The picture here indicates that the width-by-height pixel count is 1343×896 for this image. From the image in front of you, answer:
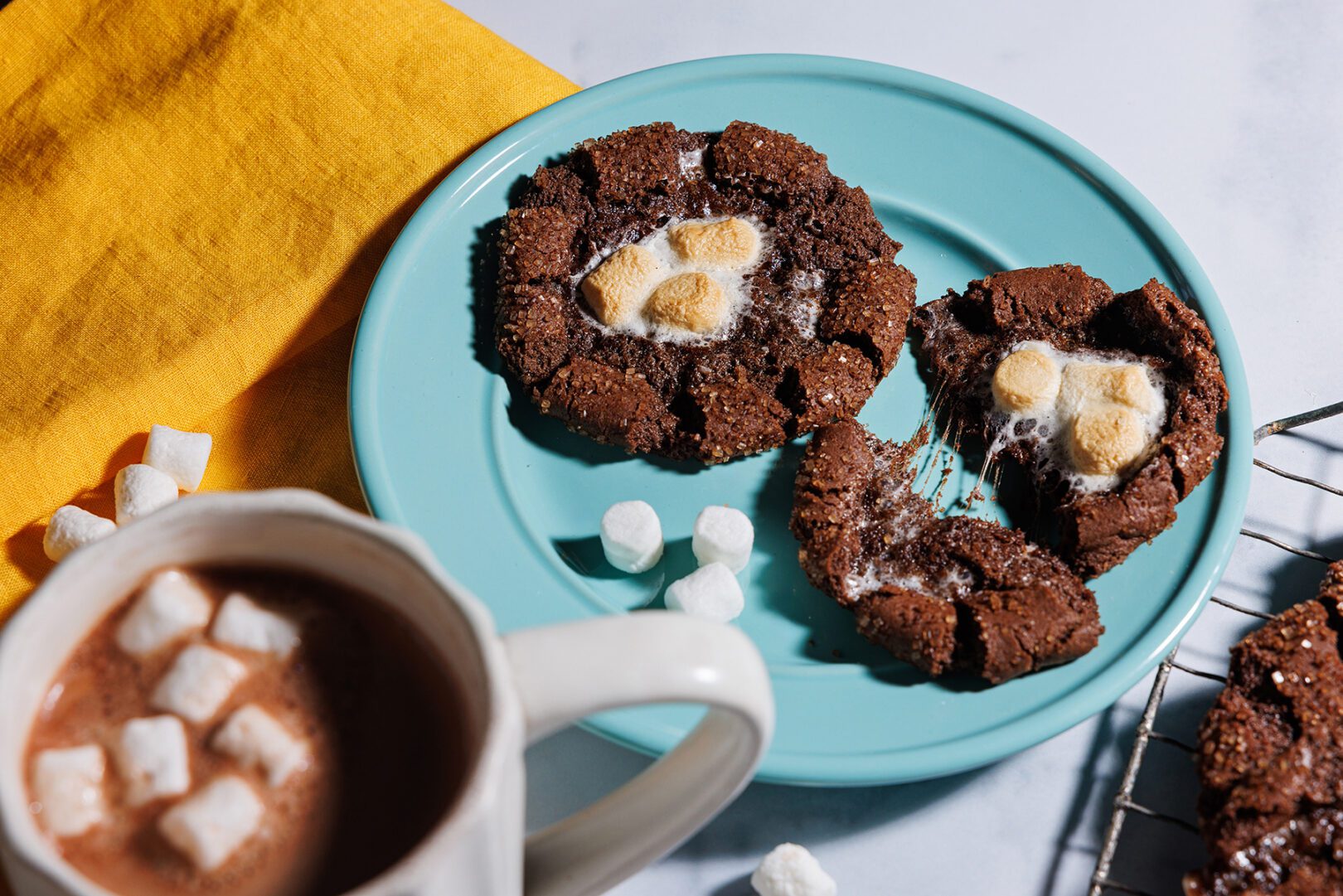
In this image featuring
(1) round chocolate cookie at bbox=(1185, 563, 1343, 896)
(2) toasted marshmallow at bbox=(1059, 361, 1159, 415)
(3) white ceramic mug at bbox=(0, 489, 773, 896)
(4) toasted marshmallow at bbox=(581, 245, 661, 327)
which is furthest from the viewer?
(4) toasted marshmallow at bbox=(581, 245, 661, 327)

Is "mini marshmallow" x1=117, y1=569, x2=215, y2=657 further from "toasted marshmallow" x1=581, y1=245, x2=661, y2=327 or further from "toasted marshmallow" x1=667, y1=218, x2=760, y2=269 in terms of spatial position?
"toasted marshmallow" x1=667, y1=218, x2=760, y2=269

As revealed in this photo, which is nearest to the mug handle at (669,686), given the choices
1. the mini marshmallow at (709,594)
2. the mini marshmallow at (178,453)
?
the mini marshmallow at (709,594)

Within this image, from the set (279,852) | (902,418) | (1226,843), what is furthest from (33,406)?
(1226,843)

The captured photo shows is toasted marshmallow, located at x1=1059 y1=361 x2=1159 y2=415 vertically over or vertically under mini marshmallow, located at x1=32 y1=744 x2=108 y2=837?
over

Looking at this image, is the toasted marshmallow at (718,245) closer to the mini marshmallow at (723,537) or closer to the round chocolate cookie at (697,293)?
the round chocolate cookie at (697,293)

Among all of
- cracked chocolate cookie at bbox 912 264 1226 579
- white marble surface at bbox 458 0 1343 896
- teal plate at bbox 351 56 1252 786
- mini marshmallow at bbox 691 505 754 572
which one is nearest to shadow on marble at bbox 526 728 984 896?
white marble surface at bbox 458 0 1343 896

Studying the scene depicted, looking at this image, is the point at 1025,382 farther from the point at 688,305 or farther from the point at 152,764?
the point at 152,764

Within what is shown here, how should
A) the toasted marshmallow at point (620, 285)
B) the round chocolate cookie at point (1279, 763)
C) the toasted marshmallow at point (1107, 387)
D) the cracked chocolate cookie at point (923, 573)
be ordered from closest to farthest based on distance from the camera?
the round chocolate cookie at point (1279, 763)
the cracked chocolate cookie at point (923, 573)
the toasted marshmallow at point (1107, 387)
the toasted marshmallow at point (620, 285)
